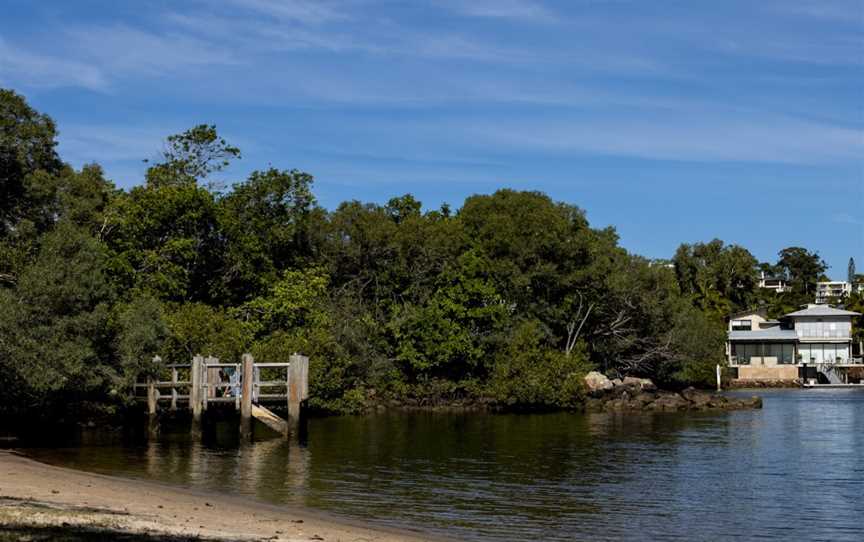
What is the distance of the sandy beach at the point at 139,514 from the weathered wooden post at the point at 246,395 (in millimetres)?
12566

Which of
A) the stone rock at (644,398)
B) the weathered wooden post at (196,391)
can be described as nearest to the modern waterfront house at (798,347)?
the stone rock at (644,398)

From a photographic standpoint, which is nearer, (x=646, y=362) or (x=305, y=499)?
(x=305, y=499)

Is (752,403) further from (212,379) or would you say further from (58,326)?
(58,326)

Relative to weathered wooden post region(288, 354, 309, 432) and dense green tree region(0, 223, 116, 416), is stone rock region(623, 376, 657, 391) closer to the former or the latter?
weathered wooden post region(288, 354, 309, 432)

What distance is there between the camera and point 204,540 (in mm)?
14273

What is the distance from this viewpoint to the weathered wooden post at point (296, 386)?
1433 inches

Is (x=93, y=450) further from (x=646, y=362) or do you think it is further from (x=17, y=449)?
(x=646, y=362)

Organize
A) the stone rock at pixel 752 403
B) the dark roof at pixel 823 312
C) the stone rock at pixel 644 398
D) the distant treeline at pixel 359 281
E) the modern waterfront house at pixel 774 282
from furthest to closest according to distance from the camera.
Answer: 1. the modern waterfront house at pixel 774 282
2. the dark roof at pixel 823 312
3. the stone rock at pixel 752 403
4. the stone rock at pixel 644 398
5. the distant treeline at pixel 359 281

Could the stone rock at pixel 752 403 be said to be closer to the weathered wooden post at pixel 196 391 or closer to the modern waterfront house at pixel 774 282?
the weathered wooden post at pixel 196 391

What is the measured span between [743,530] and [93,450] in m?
21.1

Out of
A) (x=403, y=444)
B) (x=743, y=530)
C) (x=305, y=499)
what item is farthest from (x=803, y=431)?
(x=305, y=499)

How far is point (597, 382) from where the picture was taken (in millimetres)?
63469

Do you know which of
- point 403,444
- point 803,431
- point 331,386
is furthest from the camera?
point 331,386

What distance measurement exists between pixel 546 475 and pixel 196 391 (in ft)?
50.2
